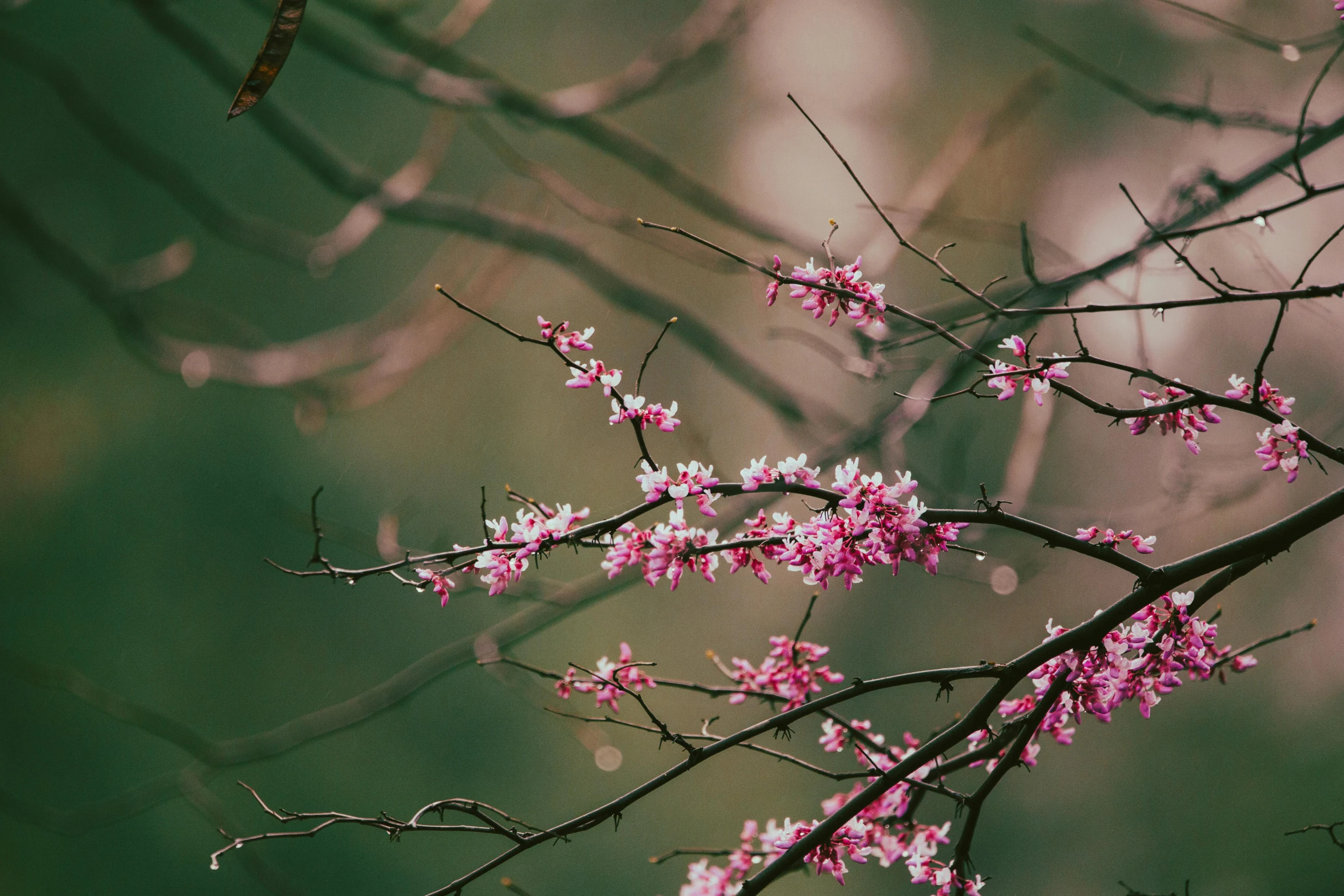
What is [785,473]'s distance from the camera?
1130 mm

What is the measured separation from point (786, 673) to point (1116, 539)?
26.9 inches

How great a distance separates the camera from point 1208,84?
1467mm

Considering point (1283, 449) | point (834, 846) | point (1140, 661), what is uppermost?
point (1283, 449)

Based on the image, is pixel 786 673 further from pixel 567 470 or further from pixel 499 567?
pixel 567 470

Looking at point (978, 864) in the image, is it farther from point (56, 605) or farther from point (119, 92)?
point (119, 92)

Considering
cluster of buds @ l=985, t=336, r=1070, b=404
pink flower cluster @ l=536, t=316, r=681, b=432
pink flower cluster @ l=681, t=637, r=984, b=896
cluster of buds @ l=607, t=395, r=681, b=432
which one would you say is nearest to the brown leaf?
pink flower cluster @ l=536, t=316, r=681, b=432

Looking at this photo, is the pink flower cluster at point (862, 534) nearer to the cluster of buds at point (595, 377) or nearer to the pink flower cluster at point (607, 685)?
the cluster of buds at point (595, 377)

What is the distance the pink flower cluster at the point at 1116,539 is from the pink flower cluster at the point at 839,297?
0.38m

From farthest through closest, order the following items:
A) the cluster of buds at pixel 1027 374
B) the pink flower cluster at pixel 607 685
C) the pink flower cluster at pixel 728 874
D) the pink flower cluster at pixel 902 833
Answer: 1. the pink flower cluster at pixel 728 874
2. the pink flower cluster at pixel 607 685
3. the pink flower cluster at pixel 902 833
4. the cluster of buds at pixel 1027 374

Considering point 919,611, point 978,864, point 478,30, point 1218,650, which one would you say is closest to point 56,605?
point 478,30

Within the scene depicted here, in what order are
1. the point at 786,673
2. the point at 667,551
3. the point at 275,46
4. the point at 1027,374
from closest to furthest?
the point at 275,46 < the point at 1027,374 < the point at 667,551 < the point at 786,673

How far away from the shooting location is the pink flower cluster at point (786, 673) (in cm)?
163

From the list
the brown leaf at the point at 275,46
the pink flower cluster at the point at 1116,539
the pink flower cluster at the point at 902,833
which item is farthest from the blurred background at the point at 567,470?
the brown leaf at the point at 275,46

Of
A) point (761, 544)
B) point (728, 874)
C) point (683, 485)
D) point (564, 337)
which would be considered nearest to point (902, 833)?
point (728, 874)
